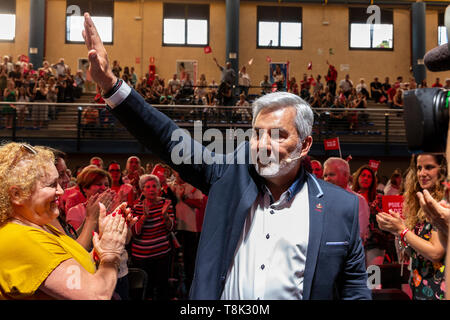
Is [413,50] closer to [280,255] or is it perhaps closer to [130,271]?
[130,271]

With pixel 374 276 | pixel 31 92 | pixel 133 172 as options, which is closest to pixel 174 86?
pixel 31 92

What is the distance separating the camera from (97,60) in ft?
5.31

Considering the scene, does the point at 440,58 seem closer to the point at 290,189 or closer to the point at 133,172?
the point at 290,189

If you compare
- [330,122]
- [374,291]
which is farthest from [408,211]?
[330,122]

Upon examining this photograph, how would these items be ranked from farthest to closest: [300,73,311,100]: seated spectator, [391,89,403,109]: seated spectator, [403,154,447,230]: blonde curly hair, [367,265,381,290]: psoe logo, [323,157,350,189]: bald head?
[300,73,311,100]: seated spectator < [391,89,403,109]: seated spectator < [323,157,350,189]: bald head < [367,265,381,290]: psoe logo < [403,154,447,230]: blonde curly hair

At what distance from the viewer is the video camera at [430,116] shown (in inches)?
40.7

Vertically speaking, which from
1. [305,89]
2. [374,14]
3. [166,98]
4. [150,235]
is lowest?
[150,235]

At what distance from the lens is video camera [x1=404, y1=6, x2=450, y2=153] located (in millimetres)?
1034

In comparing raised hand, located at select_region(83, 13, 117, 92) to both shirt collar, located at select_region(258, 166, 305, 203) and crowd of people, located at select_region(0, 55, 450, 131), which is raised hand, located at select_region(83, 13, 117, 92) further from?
crowd of people, located at select_region(0, 55, 450, 131)

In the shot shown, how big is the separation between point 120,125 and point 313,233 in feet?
36.7

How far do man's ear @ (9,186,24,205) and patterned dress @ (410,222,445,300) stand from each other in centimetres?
213

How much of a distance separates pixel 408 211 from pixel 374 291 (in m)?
0.78

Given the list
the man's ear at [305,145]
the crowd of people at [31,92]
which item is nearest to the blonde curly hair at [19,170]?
the man's ear at [305,145]

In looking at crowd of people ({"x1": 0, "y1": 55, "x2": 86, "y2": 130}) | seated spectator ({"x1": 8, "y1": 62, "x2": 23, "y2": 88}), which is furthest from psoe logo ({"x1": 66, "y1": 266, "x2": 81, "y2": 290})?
seated spectator ({"x1": 8, "y1": 62, "x2": 23, "y2": 88})
